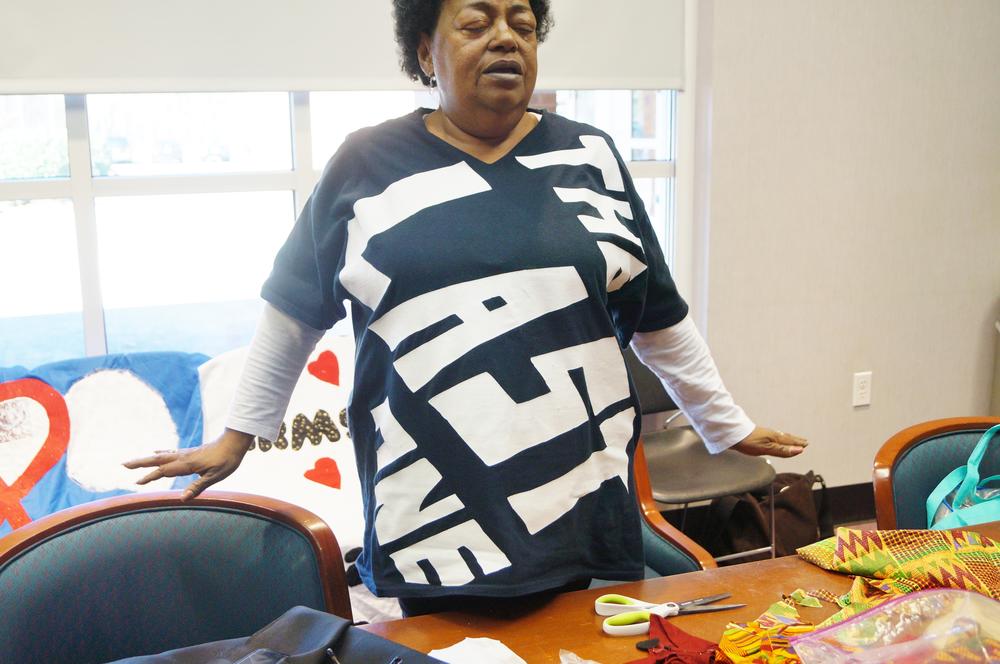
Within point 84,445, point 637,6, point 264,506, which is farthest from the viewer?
point 637,6

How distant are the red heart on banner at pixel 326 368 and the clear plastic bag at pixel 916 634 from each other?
76.1 inches

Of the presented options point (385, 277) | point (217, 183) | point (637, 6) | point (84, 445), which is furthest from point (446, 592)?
point (637, 6)

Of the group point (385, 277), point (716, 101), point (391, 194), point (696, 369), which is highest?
point (716, 101)

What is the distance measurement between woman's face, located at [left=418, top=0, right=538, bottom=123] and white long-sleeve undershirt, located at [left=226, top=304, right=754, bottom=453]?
1.30 ft

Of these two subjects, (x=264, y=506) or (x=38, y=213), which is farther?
(x=38, y=213)

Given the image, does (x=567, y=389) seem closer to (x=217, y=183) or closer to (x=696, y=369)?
(x=696, y=369)

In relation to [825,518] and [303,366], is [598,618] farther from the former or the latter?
[825,518]

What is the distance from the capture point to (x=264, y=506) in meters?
1.37

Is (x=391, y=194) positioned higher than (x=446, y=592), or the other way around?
(x=391, y=194)

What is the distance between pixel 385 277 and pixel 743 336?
224 cm

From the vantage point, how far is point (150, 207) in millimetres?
2703

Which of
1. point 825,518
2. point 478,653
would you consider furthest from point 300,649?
point 825,518

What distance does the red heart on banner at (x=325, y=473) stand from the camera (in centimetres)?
263

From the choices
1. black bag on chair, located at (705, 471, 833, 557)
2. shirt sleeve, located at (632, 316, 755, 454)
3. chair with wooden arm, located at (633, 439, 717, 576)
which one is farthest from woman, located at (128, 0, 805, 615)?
black bag on chair, located at (705, 471, 833, 557)
